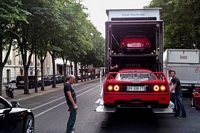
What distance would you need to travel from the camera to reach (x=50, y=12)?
17.4 metres

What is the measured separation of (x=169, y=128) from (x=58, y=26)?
12.1m

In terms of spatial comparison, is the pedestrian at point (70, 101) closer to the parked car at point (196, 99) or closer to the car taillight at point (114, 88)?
the car taillight at point (114, 88)

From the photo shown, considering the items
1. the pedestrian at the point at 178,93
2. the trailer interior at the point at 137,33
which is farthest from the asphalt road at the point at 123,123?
the trailer interior at the point at 137,33

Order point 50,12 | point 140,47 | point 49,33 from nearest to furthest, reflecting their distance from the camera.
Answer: point 140,47 → point 50,12 → point 49,33

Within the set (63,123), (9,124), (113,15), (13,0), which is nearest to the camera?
(9,124)

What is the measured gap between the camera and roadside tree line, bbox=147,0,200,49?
871 inches

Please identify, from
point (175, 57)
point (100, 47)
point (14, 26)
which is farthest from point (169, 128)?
point (100, 47)

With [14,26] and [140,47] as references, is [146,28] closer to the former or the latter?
[140,47]

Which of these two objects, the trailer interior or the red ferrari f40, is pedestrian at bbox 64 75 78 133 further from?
the trailer interior

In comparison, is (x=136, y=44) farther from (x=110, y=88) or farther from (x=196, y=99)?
(x=110, y=88)

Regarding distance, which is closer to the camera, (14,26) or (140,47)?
(140,47)

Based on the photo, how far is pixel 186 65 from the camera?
1867 centimetres

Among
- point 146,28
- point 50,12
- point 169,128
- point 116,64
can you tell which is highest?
point 50,12

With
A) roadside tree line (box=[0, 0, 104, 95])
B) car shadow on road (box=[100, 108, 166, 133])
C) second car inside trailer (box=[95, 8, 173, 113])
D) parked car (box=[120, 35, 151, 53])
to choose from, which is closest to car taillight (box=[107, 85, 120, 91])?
second car inside trailer (box=[95, 8, 173, 113])
